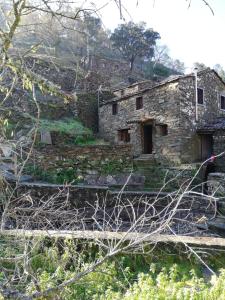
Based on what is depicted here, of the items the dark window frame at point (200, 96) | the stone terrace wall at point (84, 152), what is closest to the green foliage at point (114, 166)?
the stone terrace wall at point (84, 152)

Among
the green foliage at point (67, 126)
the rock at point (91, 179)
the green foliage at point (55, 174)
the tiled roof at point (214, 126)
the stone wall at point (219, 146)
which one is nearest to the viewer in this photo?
the green foliage at point (55, 174)

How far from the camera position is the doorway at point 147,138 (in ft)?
64.4

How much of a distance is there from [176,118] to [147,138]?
124 inches

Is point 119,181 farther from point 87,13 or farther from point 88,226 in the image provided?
point 87,13

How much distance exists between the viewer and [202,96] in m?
18.7

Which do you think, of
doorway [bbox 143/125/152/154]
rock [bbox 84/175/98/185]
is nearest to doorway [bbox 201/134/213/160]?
doorway [bbox 143/125/152/154]

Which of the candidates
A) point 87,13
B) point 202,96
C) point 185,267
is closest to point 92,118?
point 202,96

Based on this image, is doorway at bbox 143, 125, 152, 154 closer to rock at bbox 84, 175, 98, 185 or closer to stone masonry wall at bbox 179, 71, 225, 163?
stone masonry wall at bbox 179, 71, 225, 163

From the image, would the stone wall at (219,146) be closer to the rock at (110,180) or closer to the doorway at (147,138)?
the doorway at (147,138)

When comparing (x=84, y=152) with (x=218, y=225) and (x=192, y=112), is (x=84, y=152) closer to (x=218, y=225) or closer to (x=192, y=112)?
(x=218, y=225)

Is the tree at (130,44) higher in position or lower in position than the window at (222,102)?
higher

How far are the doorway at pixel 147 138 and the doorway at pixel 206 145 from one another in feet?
9.62

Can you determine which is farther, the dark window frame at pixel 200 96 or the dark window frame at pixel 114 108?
the dark window frame at pixel 114 108

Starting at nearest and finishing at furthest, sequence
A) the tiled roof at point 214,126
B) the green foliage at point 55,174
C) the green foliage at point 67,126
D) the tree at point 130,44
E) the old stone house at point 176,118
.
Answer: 1. the green foliage at point 55,174
2. the tiled roof at point 214,126
3. the old stone house at point 176,118
4. the green foliage at point 67,126
5. the tree at point 130,44
